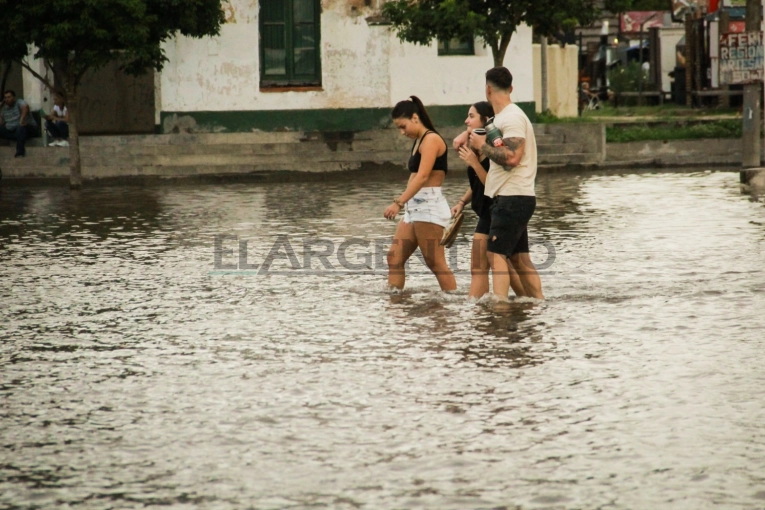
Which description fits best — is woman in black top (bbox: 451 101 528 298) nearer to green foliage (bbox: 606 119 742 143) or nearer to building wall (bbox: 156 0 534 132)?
green foliage (bbox: 606 119 742 143)

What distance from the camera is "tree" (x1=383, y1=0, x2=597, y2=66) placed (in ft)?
81.6

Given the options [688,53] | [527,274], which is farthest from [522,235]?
[688,53]

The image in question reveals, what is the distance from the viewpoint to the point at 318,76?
29312 mm

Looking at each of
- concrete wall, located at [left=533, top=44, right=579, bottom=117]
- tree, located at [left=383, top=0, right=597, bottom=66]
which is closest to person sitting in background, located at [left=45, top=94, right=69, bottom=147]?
tree, located at [left=383, top=0, right=597, bottom=66]

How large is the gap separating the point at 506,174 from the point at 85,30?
47.7 ft

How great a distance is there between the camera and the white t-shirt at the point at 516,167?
934 cm

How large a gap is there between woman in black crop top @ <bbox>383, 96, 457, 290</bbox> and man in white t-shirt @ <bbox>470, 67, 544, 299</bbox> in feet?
2.39

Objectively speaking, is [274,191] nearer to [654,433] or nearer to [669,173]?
[669,173]

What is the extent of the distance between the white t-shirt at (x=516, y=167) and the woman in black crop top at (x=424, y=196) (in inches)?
31.9

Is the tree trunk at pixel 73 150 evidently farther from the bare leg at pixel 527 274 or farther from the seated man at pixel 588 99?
the seated man at pixel 588 99

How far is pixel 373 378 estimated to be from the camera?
23.9ft

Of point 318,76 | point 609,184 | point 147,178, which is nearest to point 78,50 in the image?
point 147,178

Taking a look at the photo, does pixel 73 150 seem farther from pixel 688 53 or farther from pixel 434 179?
pixel 688 53

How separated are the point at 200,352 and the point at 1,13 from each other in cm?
1591
